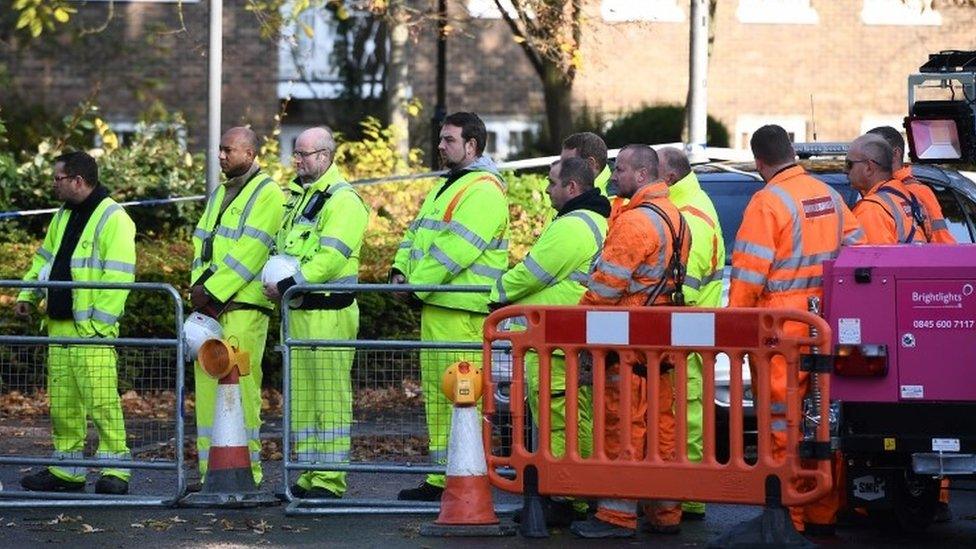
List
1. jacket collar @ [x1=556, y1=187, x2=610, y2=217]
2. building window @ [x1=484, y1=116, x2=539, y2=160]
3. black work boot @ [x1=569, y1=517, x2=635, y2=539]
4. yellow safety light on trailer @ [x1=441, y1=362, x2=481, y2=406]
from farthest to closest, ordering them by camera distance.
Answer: building window @ [x1=484, y1=116, x2=539, y2=160] → jacket collar @ [x1=556, y1=187, x2=610, y2=217] → yellow safety light on trailer @ [x1=441, y1=362, x2=481, y2=406] → black work boot @ [x1=569, y1=517, x2=635, y2=539]

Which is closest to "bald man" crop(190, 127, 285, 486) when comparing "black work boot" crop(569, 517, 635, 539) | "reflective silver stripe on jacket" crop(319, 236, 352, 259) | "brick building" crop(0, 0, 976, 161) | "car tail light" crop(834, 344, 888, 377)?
"reflective silver stripe on jacket" crop(319, 236, 352, 259)

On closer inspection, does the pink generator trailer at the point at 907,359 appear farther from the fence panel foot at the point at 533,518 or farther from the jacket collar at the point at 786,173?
the fence panel foot at the point at 533,518

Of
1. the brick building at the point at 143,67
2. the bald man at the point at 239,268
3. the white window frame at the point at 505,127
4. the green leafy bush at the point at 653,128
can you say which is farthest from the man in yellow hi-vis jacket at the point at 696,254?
the white window frame at the point at 505,127

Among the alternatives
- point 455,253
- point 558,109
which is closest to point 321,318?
point 455,253

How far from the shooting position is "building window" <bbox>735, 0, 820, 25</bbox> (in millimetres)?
29750

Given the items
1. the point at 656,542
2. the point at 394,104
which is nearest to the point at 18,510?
the point at 656,542

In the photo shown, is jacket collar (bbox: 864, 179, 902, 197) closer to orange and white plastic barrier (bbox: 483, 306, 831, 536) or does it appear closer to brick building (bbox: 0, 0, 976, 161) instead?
orange and white plastic barrier (bbox: 483, 306, 831, 536)

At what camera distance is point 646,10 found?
89.9ft

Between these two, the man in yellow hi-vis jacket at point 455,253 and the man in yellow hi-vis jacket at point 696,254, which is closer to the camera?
the man in yellow hi-vis jacket at point 696,254

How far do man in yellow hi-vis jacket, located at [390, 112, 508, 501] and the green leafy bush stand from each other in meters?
16.8

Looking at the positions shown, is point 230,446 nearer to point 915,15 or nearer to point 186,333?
point 186,333

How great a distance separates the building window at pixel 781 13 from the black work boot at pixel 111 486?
2095 cm

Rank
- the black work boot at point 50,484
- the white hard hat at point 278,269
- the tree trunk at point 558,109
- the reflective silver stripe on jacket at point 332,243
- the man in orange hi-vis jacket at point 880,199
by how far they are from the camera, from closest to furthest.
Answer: the man in orange hi-vis jacket at point 880,199
the white hard hat at point 278,269
the reflective silver stripe on jacket at point 332,243
the black work boot at point 50,484
the tree trunk at point 558,109

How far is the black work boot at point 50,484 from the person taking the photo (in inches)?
414
